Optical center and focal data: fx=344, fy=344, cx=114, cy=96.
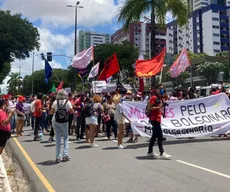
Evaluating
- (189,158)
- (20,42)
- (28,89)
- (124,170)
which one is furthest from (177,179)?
(28,89)

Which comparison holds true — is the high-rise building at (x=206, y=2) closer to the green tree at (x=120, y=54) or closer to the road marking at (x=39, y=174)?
the green tree at (x=120, y=54)

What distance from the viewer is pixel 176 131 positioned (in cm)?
1182

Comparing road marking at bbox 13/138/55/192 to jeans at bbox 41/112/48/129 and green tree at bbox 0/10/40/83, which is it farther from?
green tree at bbox 0/10/40/83

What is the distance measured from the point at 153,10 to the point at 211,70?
47485 mm

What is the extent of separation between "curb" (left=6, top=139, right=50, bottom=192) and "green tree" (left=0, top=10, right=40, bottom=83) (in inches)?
1802

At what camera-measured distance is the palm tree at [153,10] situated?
17.9 metres

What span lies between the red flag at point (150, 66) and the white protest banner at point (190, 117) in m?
4.09

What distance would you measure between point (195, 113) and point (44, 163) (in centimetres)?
613

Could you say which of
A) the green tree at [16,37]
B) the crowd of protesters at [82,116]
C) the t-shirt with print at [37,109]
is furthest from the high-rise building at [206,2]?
the t-shirt with print at [37,109]

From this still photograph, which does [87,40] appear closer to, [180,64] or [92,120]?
[180,64]

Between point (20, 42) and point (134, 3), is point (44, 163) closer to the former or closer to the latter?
point (134, 3)

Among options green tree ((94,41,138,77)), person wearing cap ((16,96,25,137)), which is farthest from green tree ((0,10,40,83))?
person wearing cap ((16,96,25,137))

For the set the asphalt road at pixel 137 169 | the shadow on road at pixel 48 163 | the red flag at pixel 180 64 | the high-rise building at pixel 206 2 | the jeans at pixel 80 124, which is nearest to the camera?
the asphalt road at pixel 137 169

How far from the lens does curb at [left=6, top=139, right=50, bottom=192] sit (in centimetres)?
634
